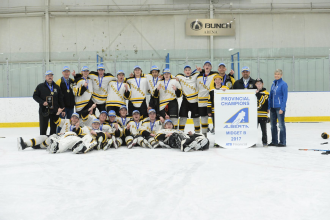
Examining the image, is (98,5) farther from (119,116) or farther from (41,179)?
(41,179)

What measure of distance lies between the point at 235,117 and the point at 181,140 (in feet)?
3.91

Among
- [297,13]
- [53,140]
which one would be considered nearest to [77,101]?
[53,140]

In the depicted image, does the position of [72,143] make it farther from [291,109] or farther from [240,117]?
[291,109]

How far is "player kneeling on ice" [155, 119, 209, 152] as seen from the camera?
4.98m

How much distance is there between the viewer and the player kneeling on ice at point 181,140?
16.3 ft

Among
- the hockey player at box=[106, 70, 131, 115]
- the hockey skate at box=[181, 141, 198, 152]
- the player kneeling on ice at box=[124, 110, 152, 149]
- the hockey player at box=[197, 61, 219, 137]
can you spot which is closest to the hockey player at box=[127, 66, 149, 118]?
the hockey player at box=[106, 70, 131, 115]

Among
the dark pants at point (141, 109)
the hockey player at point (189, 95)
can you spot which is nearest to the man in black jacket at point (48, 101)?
the dark pants at point (141, 109)

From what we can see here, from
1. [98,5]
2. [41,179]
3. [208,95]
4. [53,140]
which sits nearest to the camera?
[41,179]

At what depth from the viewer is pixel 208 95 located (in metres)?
6.11

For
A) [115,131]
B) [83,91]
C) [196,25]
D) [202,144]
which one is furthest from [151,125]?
[196,25]

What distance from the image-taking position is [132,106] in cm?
636

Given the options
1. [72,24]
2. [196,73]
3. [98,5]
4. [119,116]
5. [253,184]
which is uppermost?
[98,5]

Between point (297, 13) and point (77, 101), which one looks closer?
point (77, 101)

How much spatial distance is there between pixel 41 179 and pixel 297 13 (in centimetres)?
1506
